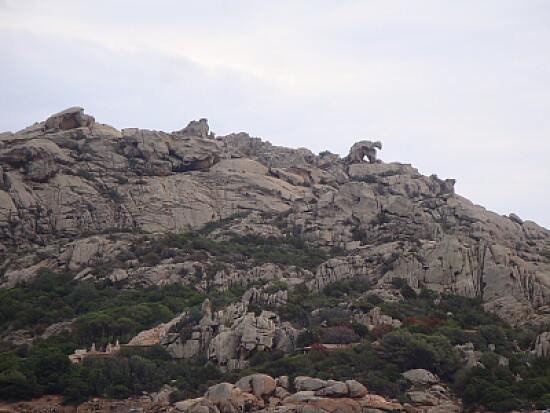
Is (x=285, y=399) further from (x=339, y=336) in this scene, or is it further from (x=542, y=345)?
(x=542, y=345)

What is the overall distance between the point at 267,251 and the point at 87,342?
29924 millimetres

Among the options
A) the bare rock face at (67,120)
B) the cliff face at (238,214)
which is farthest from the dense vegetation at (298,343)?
the bare rock face at (67,120)

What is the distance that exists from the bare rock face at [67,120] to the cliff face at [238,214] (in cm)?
15

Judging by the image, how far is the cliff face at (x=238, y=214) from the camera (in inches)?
2576

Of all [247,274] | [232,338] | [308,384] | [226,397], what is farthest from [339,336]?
[247,274]

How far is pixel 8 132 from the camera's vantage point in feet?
331

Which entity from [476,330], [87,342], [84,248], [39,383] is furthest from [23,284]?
[476,330]

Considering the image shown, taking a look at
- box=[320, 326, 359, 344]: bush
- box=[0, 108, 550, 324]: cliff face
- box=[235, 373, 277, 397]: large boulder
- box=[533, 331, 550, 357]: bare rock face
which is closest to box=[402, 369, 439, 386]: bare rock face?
box=[320, 326, 359, 344]: bush

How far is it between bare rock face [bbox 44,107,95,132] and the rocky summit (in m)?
0.31

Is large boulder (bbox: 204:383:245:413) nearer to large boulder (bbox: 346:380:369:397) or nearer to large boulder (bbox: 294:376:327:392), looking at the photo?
large boulder (bbox: 294:376:327:392)

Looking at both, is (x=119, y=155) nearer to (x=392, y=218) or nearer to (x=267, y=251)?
(x=267, y=251)

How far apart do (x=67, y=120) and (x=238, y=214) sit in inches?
1129

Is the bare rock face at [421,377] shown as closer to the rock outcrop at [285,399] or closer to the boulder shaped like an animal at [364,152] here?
the rock outcrop at [285,399]

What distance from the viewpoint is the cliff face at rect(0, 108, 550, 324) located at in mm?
65438
